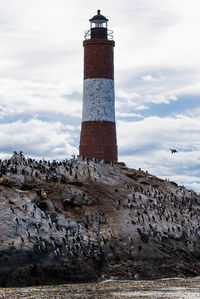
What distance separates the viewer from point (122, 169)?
176 feet

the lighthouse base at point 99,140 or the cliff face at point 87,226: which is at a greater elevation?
the lighthouse base at point 99,140

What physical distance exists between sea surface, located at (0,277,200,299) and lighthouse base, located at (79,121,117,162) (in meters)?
24.7

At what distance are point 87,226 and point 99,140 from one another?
62.3 ft

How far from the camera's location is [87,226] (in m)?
39.9

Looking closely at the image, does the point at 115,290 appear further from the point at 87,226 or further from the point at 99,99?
the point at 99,99

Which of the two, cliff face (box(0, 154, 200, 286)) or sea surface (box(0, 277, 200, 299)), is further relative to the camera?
cliff face (box(0, 154, 200, 286))

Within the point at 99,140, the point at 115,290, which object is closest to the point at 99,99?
the point at 99,140

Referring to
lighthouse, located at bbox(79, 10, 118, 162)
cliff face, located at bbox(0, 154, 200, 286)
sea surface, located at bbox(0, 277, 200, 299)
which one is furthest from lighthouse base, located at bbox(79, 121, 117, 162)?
sea surface, located at bbox(0, 277, 200, 299)

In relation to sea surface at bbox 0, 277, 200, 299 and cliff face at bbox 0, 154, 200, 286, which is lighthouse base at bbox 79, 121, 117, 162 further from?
sea surface at bbox 0, 277, 200, 299

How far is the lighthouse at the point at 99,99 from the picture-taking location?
57.8 metres

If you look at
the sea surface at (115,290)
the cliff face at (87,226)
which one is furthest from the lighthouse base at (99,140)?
the sea surface at (115,290)

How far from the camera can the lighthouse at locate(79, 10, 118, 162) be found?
190ft

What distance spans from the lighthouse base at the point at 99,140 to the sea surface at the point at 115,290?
2466cm

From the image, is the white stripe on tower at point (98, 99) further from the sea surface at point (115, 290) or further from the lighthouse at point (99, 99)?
the sea surface at point (115, 290)
